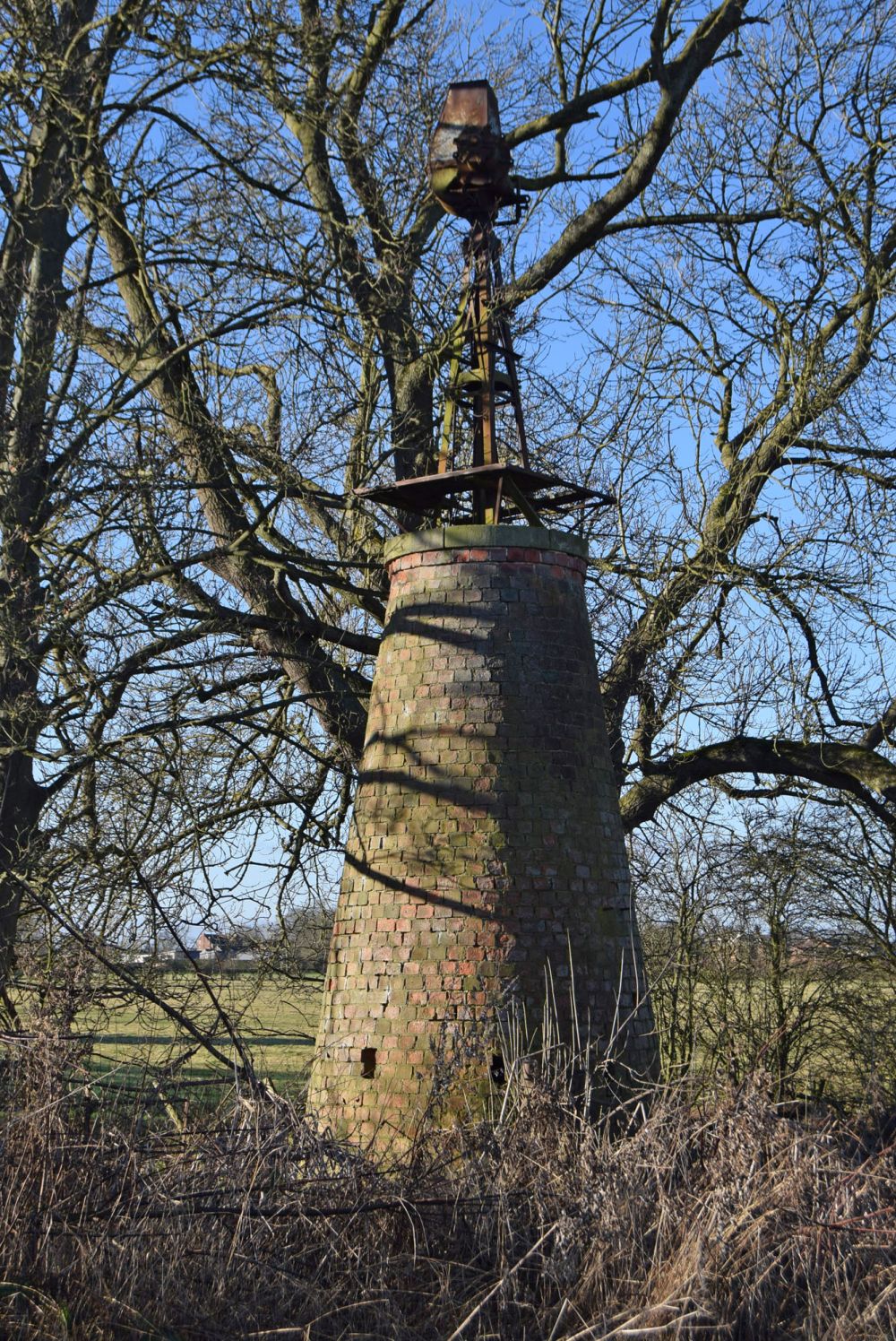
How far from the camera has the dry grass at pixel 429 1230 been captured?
5617 mm

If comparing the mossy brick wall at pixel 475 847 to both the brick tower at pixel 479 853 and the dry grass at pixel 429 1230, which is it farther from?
the dry grass at pixel 429 1230

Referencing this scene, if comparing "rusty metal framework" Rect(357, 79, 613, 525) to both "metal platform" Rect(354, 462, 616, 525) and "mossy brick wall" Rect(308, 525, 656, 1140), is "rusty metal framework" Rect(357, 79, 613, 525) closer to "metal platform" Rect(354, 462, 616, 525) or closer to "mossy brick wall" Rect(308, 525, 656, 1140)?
"metal platform" Rect(354, 462, 616, 525)

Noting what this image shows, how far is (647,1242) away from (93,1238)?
250 centimetres

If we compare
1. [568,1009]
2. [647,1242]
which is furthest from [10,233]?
[647,1242]

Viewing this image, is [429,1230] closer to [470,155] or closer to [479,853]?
[479,853]

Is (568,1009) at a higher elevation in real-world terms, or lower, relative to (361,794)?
lower

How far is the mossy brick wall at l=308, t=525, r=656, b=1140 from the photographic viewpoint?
8.65 m

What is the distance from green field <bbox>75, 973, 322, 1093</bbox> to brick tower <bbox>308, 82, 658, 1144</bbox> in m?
0.80

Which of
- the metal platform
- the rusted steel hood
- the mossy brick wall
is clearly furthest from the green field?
the rusted steel hood

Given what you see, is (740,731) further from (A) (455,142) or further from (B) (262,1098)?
(B) (262,1098)

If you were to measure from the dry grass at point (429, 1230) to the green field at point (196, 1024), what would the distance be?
422 millimetres

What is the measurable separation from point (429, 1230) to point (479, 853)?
9.69 ft

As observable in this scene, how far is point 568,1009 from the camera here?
870 centimetres

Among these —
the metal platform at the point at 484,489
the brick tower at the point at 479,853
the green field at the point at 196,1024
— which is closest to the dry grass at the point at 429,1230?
the green field at the point at 196,1024
